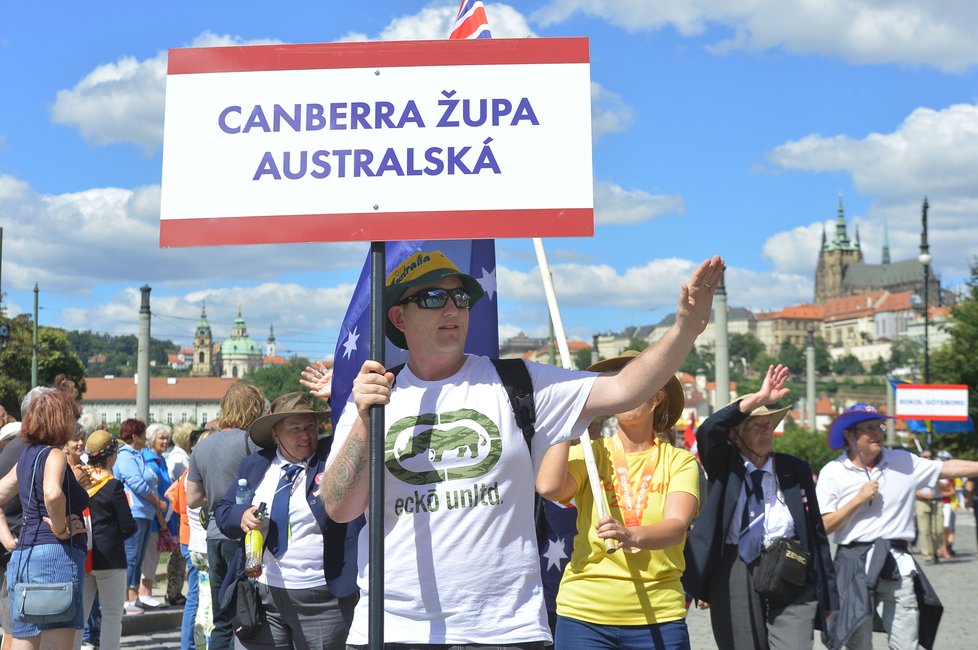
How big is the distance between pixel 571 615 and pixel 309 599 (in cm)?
138

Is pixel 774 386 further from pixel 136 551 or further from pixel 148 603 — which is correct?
pixel 148 603

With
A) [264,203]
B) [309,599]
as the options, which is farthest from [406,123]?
[309,599]

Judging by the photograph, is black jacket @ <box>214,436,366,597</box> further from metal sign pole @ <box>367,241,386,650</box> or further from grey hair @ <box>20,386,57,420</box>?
grey hair @ <box>20,386,57,420</box>

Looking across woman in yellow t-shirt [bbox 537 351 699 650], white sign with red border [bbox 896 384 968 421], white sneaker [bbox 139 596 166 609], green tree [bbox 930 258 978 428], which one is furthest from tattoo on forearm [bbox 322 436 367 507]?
green tree [bbox 930 258 978 428]

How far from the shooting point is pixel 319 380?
16.8ft

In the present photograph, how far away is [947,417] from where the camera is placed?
21.4 m

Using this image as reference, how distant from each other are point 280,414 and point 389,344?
155 cm

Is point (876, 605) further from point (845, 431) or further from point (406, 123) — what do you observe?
point (406, 123)

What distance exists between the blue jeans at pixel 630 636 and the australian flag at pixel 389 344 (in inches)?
45.4

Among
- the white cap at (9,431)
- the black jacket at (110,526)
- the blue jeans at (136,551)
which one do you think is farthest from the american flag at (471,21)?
the blue jeans at (136,551)

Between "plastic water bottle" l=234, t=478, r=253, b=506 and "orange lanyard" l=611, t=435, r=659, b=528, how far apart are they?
1.92 metres

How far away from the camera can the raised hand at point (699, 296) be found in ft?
10.8

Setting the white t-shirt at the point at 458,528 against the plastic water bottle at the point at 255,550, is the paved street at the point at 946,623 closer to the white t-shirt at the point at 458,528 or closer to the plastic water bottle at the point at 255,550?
the plastic water bottle at the point at 255,550

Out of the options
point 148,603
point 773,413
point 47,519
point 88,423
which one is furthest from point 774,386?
point 148,603
